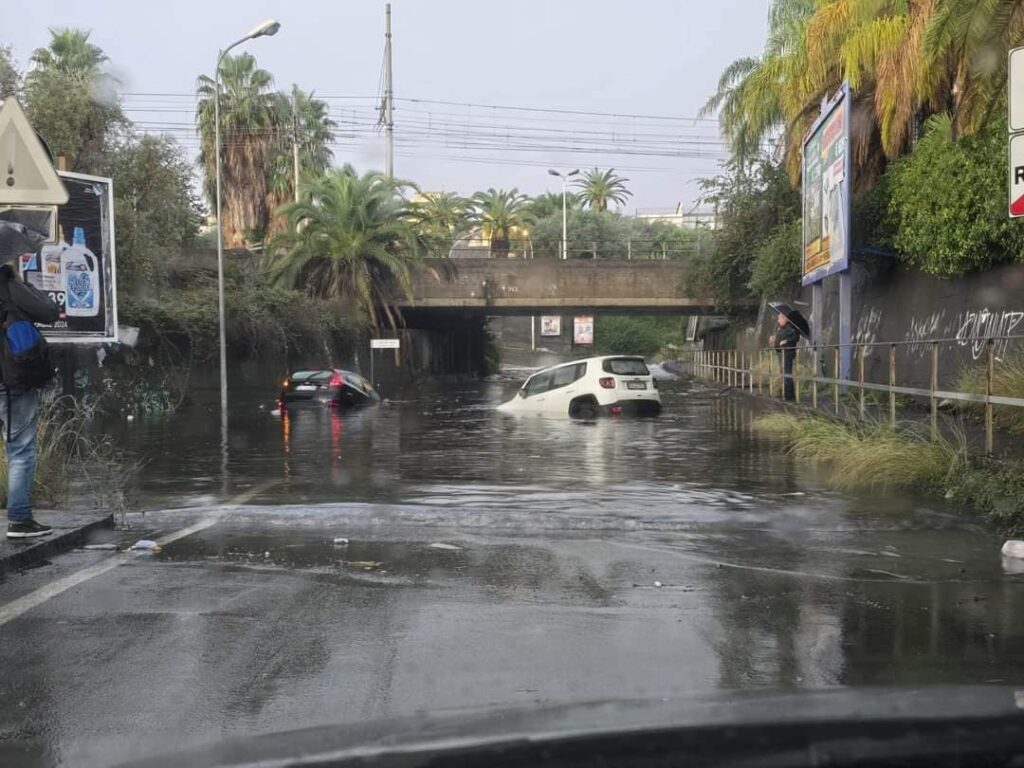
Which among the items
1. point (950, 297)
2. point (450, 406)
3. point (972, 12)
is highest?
point (972, 12)

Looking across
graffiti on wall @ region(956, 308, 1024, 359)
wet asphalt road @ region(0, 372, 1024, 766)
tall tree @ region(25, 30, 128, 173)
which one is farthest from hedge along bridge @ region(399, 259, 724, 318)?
wet asphalt road @ region(0, 372, 1024, 766)

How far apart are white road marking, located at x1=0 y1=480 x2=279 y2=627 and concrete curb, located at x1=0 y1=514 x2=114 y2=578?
1.19 feet

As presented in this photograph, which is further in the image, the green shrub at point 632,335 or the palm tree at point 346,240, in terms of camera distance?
the green shrub at point 632,335

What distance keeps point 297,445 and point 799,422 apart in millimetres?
7631

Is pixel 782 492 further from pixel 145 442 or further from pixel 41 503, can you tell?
pixel 145 442

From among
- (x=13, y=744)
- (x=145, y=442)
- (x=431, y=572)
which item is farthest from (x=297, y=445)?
(x=13, y=744)

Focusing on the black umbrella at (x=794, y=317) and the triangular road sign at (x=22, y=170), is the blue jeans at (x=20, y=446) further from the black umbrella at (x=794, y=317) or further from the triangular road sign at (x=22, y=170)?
the black umbrella at (x=794, y=317)

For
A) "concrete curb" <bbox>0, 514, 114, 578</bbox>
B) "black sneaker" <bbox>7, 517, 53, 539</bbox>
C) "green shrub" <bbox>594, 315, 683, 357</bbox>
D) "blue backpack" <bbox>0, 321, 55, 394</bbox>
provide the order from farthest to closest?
"green shrub" <bbox>594, 315, 683, 357</bbox> → "black sneaker" <bbox>7, 517, 53, 539</bbox> → "blue backpack" <bbox>0, 321, 55, 394</bbox> → "concrete curb" <bbox>0, 514, 114, 578</bbox>

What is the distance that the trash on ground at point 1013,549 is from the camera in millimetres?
7039

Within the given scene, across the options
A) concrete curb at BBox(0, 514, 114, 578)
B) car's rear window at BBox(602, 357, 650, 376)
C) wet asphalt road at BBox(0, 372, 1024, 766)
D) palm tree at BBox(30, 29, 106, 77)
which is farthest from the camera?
palm tree at BBox(30, 29, 106, 77)

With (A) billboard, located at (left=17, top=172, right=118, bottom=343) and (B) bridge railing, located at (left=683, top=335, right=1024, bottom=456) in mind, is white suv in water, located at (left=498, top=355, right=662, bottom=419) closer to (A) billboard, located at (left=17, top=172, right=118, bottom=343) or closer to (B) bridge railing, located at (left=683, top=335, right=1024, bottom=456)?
(B) bridge railing, located at (left=683, top=335, right=1024, bottom=456)

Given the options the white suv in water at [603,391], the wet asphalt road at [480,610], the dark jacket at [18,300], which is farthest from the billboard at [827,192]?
the dark jacket at [18,300]

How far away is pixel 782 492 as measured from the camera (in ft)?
34.4

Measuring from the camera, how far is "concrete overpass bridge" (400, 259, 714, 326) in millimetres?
44344
